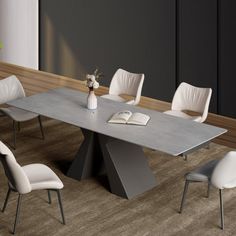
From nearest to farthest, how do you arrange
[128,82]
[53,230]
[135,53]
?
[53,230] → [128,82] → [135,53]

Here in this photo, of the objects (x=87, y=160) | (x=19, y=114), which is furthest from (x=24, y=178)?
(x=19, y=114)

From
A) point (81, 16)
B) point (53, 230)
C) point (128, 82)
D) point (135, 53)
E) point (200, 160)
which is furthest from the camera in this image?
point (81, 16)

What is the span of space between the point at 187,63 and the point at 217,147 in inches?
54.5

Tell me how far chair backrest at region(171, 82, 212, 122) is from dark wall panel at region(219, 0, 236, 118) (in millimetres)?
860

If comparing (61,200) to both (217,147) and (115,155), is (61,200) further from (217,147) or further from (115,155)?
(217,147)

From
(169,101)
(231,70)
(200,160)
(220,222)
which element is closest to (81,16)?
(169,101)

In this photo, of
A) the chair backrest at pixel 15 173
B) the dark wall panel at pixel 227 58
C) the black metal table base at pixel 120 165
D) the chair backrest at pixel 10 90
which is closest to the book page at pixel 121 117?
the black metal table base at pixel 120 165

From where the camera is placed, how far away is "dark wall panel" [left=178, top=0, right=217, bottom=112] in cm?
824

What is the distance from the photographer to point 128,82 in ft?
26.3

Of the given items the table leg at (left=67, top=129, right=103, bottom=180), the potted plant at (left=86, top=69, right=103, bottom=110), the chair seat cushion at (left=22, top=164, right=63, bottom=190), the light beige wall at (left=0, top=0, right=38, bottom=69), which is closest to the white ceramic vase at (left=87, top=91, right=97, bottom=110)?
the potted plant at (left=86, top=69, right=103, bottom=110)

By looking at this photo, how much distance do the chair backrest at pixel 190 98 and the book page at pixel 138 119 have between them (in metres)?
1.09

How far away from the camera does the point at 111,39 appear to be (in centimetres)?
941

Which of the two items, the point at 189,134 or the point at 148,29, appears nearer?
the point at 189,134

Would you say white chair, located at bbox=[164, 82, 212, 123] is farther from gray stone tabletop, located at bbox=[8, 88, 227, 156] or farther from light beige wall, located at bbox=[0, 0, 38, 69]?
light beige wall, located at bbox=[0, 0, 38, 69]
